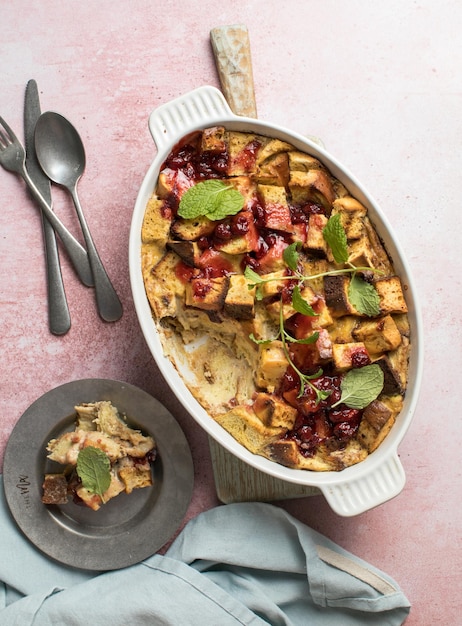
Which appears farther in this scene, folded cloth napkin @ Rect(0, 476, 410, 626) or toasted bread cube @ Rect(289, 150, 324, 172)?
folded cloth napkin @ Rect(0, 476, 410, 626)

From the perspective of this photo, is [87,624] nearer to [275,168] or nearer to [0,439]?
[0,439]

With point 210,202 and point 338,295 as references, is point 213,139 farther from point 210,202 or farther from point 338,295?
point 338,295

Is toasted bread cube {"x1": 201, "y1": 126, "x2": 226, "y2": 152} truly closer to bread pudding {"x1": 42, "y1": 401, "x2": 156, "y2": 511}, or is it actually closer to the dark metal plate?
the dark metal plate

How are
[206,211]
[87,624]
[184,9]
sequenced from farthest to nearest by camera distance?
[184,9]
[87,624]
[206,211]

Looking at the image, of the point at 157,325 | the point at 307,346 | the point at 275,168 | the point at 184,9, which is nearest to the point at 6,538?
the point at 157,325

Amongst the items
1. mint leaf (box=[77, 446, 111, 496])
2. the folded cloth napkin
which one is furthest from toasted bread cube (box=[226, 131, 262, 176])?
the folded cloth napkin

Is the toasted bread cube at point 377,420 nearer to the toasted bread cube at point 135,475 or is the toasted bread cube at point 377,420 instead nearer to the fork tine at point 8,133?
the toasted bread cube at point 135,475

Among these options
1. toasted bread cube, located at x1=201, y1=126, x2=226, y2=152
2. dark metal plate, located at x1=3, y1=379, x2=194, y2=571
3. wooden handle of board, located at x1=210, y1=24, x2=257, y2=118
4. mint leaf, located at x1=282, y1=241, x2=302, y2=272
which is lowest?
dark metal plate, located at x1=3, y1=379, x2=194, y2=571
